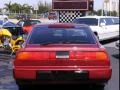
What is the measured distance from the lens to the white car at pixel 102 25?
20.0 metres

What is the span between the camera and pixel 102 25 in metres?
20.1

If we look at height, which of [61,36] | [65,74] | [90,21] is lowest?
[90,21]

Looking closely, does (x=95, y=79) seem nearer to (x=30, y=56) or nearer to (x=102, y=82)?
(x=102, y=82)

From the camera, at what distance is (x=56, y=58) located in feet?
25.1

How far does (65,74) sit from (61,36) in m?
0.96

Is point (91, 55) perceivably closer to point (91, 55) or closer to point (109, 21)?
point (91, 55)

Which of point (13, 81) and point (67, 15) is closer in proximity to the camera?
point (13, 81)

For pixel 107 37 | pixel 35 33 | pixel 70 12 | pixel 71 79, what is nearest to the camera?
pixel 71 79

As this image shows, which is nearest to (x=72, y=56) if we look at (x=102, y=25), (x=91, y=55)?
(x=91, y=55)

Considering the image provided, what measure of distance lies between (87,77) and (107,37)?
1336 centimetres

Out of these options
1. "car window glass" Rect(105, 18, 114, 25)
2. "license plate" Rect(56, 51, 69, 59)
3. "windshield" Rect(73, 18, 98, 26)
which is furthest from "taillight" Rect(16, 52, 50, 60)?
"car window glass" Rect(105, 18, 114, 25)

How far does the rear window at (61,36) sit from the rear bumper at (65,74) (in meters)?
0.67

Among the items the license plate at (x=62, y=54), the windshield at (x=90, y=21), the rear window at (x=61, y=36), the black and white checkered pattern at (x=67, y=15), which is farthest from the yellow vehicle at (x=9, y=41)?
the black and white checkered pattern at (x=67, y=15)

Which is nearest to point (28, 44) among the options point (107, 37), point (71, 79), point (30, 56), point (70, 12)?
point (30, 56)
